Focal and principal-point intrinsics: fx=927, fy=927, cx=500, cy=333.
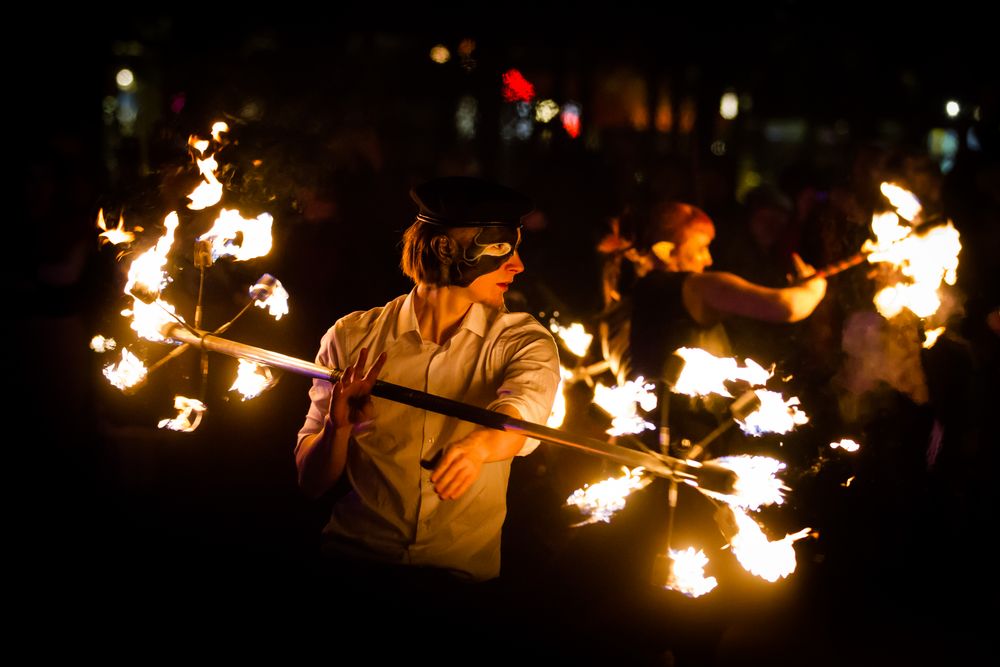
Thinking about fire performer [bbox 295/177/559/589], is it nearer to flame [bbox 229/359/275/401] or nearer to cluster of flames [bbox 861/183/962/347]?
flame [bbox 229/359/275/401]

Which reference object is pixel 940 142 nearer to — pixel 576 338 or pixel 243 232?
pixel 576 338

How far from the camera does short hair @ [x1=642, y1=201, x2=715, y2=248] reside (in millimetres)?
4840

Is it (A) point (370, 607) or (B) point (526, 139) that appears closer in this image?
(A) point (370, 607)

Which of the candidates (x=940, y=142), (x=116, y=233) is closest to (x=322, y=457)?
(x=116, y=233)

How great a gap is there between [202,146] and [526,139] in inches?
415

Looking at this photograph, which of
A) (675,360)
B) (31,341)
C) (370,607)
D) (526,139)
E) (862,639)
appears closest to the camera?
(370,607)

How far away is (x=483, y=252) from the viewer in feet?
10.4

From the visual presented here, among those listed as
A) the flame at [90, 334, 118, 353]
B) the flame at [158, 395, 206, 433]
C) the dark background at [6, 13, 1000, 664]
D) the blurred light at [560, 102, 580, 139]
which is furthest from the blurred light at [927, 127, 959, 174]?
the flame at [90, 334, 118, 353]

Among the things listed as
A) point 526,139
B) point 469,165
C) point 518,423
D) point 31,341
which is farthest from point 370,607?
point 526,139

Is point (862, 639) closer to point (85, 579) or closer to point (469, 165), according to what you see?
point (85, 579)

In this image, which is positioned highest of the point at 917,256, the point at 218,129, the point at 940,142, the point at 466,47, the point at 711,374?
the point at 940,142

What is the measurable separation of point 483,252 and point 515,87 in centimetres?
1035

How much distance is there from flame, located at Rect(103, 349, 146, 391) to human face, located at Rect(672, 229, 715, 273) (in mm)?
2704

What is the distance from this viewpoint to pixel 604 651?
3641mm
